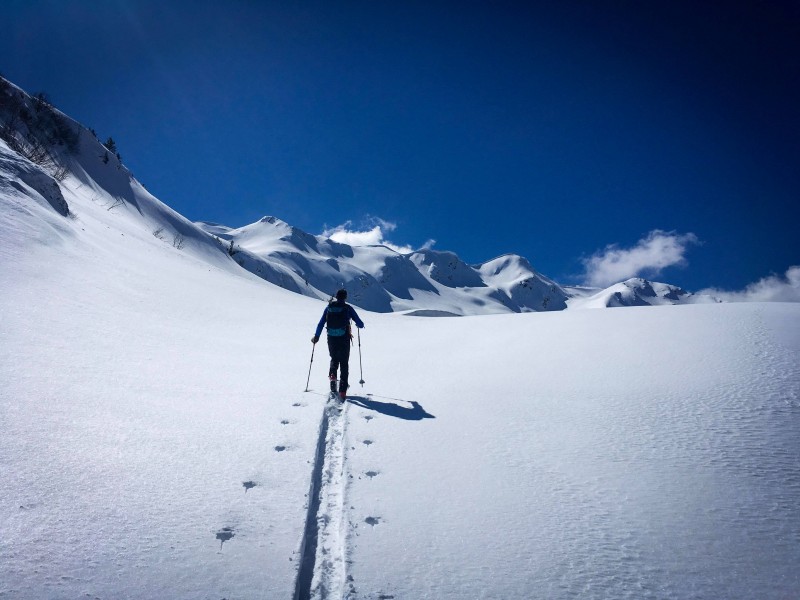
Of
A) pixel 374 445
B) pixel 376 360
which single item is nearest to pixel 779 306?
pixel 376 360

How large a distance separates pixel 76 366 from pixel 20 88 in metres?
54.2

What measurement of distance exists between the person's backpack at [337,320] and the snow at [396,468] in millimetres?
1137

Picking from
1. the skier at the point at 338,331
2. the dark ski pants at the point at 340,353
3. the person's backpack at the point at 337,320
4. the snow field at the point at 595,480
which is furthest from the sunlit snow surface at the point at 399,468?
the person's backpack at the point at 337,320

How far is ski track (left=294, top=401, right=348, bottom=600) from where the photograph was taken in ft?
9.07

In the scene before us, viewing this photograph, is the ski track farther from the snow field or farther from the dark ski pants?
the dark ski pants

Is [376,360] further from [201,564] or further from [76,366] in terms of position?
[201,564]


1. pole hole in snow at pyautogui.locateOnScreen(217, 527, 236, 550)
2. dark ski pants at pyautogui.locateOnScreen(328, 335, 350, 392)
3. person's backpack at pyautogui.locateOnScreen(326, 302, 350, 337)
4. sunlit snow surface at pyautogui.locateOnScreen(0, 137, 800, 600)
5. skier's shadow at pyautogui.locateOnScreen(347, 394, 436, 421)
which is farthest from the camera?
person's backpack at pyautogui.locateOnScreen(326, 302, 350, 337)

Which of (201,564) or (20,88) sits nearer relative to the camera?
(201,564)

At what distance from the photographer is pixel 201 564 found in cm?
276

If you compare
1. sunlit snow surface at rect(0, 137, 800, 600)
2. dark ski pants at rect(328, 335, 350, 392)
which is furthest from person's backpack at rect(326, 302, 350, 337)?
sunlit snow surface at rect(0, 137, 800, 600)

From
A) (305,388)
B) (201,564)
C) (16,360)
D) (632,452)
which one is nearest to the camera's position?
(201,564)

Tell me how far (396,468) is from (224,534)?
72.2 inches

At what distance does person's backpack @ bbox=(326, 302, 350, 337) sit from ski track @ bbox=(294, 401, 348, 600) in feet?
9.58

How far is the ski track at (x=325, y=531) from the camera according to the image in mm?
2766
